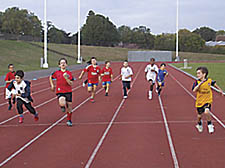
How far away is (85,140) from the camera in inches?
314

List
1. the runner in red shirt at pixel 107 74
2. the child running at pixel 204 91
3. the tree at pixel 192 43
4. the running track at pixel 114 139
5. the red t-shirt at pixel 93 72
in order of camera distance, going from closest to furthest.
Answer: the running track at pixel 114 139, the child running at pixel 204 91, the red t-shirt at pixel 93 72, the runner in red shirt at pixel 107 74, the tree at pixel 192 43

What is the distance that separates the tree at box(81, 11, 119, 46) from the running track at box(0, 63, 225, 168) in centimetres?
9750

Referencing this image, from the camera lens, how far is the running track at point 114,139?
6.34 m

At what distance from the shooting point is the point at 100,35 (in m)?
109

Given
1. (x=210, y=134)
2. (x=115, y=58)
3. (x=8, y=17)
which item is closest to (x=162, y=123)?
(x=210, y=134)

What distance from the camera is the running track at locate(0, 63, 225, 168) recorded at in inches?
250

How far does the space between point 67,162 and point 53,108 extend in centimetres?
680

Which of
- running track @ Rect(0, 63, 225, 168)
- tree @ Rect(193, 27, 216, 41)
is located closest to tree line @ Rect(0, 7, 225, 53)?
tree @ Rect(193, 27, 216, 41)

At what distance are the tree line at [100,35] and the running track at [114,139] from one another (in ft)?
268

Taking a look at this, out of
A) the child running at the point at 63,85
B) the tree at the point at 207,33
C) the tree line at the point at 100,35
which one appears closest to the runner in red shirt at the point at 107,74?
the child running at the point at 63,85

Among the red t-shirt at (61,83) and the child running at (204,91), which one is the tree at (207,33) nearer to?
the red t-shirt at (61,83)

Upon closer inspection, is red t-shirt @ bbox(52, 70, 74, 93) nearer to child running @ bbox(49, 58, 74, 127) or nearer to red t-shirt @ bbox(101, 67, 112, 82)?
child running @ bbox(49, 58, 74, 127)

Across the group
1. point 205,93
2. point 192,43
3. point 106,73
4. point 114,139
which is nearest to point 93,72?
→ point 106,73

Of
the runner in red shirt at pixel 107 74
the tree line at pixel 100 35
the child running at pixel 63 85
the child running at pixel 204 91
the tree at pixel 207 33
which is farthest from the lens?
the tree at pixel 207 33
